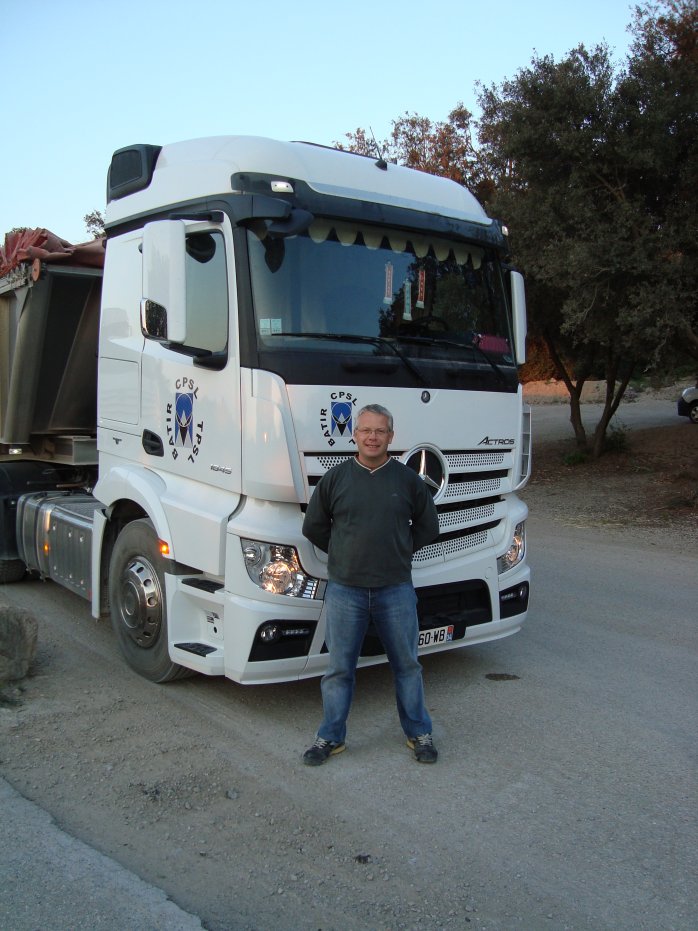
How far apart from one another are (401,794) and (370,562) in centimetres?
110

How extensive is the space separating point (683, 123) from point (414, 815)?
11.3m

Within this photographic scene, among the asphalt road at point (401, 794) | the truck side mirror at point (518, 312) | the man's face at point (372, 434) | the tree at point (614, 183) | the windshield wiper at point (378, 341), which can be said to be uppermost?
the tree at point (614, 183)

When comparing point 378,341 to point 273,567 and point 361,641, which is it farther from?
point 361,641

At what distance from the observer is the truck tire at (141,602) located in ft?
17.5

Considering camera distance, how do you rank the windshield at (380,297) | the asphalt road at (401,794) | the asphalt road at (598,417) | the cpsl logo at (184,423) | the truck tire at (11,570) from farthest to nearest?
the asphalt road at (598,417) → the truck tire at (11,570) → the cpsl logo at (184,423) → the windshield at (380,297) → the asphalt road at (401,794)

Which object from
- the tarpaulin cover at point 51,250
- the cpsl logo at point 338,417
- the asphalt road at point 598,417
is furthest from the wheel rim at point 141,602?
the asphalt road at point 598,417

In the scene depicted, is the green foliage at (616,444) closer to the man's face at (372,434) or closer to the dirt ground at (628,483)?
the dirt ground at (628,483)

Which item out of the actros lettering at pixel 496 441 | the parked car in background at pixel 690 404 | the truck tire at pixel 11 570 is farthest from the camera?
the parked car in background at pixel 690 404

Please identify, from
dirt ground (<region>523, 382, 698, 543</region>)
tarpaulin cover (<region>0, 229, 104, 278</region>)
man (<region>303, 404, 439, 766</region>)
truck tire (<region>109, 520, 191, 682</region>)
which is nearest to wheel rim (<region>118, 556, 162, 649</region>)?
truck tire (<region>109, 520, 191, 682</region>)

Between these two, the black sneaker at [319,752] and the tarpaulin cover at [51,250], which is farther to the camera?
the tarpaulin cover at [51,250]

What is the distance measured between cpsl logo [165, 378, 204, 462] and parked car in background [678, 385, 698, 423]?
2253 cm

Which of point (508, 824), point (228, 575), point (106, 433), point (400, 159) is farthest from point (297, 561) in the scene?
point (400, 159)

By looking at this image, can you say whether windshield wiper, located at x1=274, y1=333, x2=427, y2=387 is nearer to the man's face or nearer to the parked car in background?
the man's face

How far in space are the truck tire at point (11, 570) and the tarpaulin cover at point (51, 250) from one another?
2.65 metres
